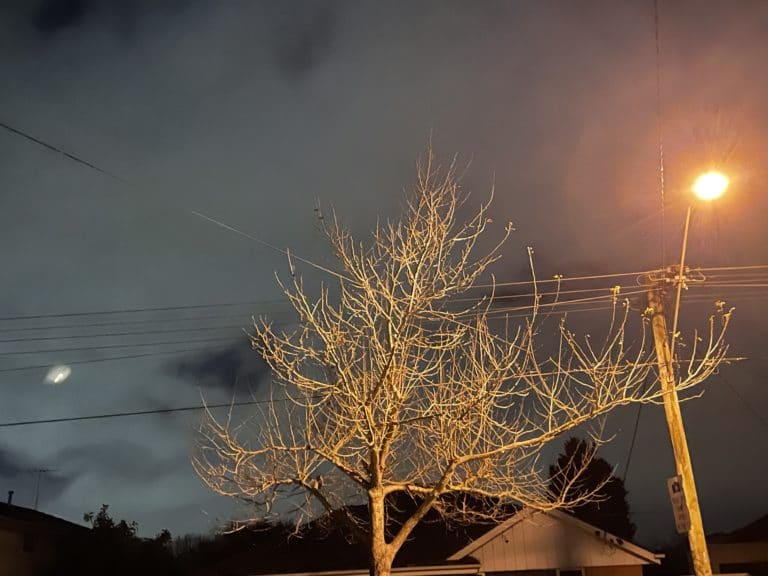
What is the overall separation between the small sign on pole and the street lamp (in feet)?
0.07

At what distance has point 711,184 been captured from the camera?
10.4 metres

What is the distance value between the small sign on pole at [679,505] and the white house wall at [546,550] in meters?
9.13

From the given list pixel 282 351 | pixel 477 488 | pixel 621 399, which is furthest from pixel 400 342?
pixel 621 399

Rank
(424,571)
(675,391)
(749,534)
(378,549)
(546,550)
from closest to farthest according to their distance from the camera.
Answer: (378,549)
(675,391)
(424,571)
(546,550)
(749,534)

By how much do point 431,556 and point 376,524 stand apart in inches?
468

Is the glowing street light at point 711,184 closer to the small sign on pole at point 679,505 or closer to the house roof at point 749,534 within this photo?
the small sign on pole at point 679,505

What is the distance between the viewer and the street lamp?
10.5m

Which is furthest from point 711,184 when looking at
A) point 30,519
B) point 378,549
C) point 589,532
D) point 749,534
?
point 30,519

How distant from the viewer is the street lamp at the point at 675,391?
1048cm

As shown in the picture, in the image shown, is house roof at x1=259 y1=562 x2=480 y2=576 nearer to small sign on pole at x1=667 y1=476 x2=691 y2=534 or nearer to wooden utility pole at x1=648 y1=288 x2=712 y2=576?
wooden utility pole at x1=648 y1=288 x2=712 y2=576

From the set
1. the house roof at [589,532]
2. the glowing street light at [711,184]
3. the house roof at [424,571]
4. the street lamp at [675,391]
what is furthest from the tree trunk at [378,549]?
the house roof at [589,532]

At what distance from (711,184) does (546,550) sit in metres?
13.4

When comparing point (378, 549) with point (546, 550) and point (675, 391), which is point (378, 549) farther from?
point (546, 550)

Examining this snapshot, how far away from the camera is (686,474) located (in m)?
11.9
